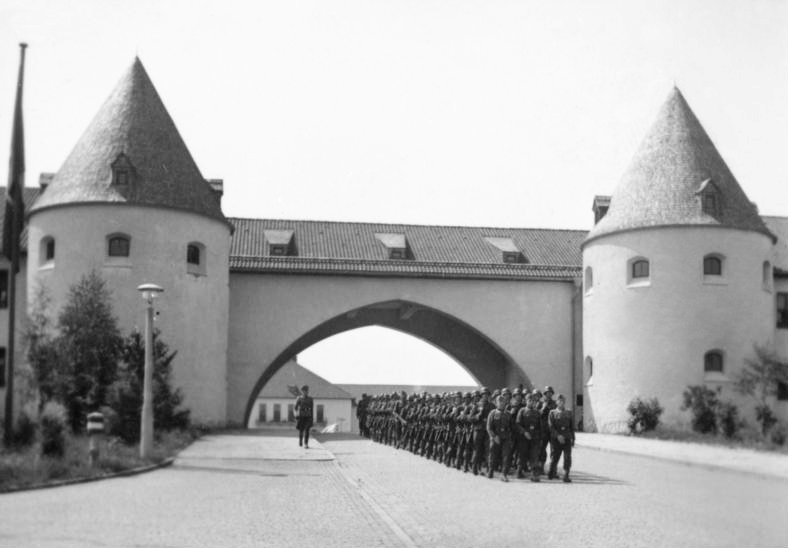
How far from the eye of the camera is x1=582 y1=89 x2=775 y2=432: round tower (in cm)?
3397

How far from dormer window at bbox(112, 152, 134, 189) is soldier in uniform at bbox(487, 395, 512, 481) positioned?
18258 millimetres

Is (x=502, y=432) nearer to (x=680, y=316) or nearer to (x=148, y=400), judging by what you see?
(x=148, y=400)

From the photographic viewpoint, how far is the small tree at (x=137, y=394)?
2200 centimetres

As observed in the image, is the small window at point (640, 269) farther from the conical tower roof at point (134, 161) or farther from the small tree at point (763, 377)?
the conical tower roof at point (134, 161)

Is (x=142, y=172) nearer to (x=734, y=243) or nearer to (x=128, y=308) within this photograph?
(x=128, y=308)

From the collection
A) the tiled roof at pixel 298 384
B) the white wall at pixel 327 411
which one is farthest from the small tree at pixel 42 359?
the tiled roof at pixel 298 384

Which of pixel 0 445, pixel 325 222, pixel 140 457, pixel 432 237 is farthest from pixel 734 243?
pixel 0 445

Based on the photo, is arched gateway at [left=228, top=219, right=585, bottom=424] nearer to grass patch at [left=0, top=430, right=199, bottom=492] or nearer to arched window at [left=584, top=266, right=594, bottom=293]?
arched window at [left=584, top=266, right=594, bottom=293]

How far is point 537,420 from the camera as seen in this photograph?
17.4m

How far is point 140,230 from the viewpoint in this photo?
106ft

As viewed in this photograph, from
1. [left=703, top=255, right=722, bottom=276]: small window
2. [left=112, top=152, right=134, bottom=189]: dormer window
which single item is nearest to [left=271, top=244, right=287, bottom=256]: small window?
[left=112, top=152, right=134, bottom=189]: dormer window

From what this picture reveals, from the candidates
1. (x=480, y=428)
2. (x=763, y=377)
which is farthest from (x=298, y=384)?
(x=480, y=428)

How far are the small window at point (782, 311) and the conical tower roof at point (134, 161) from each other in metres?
20.4

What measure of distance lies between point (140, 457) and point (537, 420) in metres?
6.84
